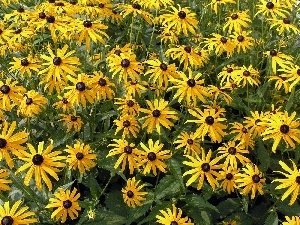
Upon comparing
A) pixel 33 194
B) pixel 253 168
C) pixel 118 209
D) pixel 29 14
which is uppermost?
pixel 29 14

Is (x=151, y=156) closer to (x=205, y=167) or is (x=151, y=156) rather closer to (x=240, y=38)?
(x=205, y=167)

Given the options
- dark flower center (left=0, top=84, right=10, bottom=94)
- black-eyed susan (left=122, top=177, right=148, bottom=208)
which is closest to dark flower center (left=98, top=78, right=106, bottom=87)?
dark flower center (left=0, top=84, right=10, bottom=94)

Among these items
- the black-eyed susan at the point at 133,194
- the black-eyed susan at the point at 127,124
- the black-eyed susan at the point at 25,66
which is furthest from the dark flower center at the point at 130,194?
the black-eyed susan at the point at 25,66

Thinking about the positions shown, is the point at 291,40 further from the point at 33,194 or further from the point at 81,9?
the point at 33,194

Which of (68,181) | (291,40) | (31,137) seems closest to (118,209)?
(68,181)

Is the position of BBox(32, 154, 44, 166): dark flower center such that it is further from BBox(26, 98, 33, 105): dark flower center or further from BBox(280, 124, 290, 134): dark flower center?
BBox(280, 124, 290, 134): dark flower center
